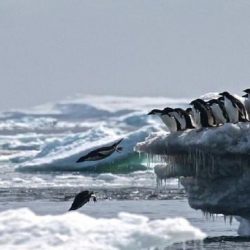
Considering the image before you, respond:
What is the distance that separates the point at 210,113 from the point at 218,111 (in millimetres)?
253

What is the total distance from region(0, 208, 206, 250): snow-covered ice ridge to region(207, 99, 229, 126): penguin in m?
3.83

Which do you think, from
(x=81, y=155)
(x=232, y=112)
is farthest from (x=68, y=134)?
(x=232, y=112)

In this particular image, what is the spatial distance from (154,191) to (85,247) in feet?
54.7

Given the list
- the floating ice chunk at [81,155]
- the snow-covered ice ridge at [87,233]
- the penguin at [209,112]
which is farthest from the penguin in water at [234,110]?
the floating ice chunk at [81,155]

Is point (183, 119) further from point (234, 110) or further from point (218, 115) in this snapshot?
point (234, 110)

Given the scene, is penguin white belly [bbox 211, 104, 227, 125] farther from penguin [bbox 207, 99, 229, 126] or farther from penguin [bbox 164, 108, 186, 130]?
penguin [bbox 164, 108, 186, 130]

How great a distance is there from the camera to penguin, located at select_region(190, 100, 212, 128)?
20.1 metres

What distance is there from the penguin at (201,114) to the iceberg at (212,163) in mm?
246

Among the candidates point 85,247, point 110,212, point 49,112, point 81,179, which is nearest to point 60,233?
point 85,247

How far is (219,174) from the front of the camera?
1977 centimetres

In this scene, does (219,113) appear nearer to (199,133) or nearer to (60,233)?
(199,133)

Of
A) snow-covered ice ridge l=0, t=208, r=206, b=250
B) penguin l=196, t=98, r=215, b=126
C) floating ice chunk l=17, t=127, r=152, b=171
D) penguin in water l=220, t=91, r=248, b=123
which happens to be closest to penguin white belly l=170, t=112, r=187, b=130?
penguin l=196, t=98, r=215, b=126

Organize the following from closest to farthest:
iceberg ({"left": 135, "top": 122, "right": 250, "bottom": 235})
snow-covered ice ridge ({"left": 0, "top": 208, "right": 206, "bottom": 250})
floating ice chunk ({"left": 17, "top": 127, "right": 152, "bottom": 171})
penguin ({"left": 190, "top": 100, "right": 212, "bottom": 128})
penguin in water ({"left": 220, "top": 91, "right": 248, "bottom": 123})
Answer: snow-covered ice ridge ({"left": 0, "top": 208, "right": 206, "bottom": 250})
iceberg ({"left": 135, "top": 122, "right": 250, "bottom": 235})
penguin in water ({"left": 220, "top": 91, "right": 248, "bottom": 123})
penguin ({"left": 190, "top": 100, "right": 212, "bottom": 128})
floating ice chunk ({"left": 17, "top": 127, "right": 152, "bottom": 171})

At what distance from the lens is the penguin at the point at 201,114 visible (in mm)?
20109
